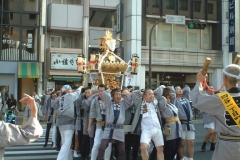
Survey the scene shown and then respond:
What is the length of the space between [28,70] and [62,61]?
2.34 metres

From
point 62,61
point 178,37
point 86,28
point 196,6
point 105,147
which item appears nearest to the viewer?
point 105,147

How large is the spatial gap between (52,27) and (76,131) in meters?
18.4

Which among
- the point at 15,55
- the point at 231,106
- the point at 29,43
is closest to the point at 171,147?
the point at 231,106

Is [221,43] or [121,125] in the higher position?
[221,43]

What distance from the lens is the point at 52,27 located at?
1094 inches

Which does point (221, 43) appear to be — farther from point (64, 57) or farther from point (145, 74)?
point (64, 57)

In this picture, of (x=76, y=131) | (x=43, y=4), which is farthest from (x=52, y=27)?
(x=76, y=131)

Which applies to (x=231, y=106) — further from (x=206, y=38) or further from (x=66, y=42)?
(x=206, y=38)

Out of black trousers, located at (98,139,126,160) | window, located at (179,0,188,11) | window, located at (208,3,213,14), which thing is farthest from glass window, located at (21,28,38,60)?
black trousers, located at (98,139,126,160)

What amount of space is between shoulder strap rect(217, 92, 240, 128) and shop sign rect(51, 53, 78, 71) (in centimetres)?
2316

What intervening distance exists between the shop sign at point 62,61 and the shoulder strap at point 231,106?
2316cm

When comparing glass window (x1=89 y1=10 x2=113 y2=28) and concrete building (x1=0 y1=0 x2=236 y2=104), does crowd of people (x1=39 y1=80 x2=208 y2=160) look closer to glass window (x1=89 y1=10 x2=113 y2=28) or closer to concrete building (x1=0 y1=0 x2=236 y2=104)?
concrete building (x1=0 y1=0 x2=236 y2=104)

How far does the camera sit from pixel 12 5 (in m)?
27.2

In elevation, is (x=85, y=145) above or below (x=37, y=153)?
above
